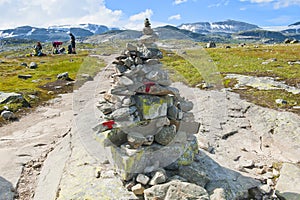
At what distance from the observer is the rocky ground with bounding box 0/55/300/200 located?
10633 mm

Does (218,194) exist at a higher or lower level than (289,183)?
higher

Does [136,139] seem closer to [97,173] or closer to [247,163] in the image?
[97,173]

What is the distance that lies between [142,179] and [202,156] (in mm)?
4253

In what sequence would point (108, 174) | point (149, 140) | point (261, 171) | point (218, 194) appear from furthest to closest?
point (261, 171)
point (108, 174)
point (149, 140)
point (218, 194)

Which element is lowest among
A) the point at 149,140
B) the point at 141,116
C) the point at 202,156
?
the point at 202,156

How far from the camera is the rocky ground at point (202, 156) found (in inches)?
419

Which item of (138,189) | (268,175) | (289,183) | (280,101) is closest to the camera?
(138,189)

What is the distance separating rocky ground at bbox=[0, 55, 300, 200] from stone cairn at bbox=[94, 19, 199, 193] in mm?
1036

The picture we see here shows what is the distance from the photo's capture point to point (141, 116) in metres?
10.0

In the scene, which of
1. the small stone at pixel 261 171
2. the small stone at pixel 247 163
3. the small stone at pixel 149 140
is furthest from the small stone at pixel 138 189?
the small stone at pixel 261 171

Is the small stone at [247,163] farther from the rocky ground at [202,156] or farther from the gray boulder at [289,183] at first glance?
the gray boulder at [289,183]

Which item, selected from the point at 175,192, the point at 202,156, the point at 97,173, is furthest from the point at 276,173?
the point at 97,173

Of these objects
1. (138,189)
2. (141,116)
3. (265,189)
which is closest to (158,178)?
(138,189)

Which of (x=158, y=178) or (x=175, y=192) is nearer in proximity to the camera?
(x=175, y=192)
